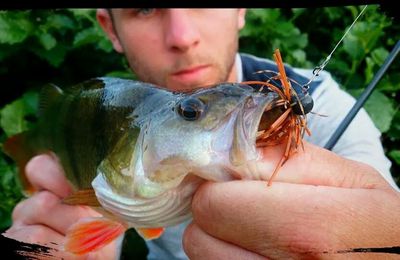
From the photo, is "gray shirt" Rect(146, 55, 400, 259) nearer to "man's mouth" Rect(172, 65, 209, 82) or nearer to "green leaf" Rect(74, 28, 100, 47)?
"man's mouth" Rect(172, 65, 209, 82)

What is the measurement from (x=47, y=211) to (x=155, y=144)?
642mm

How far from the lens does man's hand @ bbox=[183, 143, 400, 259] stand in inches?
22.8

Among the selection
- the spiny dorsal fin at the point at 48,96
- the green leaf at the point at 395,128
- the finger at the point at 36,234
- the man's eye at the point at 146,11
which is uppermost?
the man's eye at the point at 146,11

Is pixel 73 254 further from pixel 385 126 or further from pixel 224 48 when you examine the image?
pixel 385 126

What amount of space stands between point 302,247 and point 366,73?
1.58 metres

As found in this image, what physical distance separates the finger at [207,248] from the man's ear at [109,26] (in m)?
1.17

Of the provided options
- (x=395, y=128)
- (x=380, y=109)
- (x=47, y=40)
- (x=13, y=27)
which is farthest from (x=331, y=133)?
(x=13, y=27)

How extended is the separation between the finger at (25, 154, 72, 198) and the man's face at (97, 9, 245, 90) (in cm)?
45

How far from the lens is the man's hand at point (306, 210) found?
0.58 metres

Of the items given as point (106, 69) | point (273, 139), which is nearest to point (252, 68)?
point (106, 69)

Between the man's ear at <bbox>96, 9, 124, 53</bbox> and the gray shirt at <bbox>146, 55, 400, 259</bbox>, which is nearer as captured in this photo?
the gray shirt at <bbox>146, 55, 400, 259</bbox>

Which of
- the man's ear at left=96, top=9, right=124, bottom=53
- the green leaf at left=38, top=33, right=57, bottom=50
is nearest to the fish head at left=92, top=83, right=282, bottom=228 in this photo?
the man's ear at left=96, top=9, right=124, bottom=53

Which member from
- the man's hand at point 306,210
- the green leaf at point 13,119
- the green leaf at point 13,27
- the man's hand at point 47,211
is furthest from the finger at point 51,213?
the green leaf at point 13,27

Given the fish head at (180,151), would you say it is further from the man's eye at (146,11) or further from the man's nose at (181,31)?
the man's eye at (146,11)
